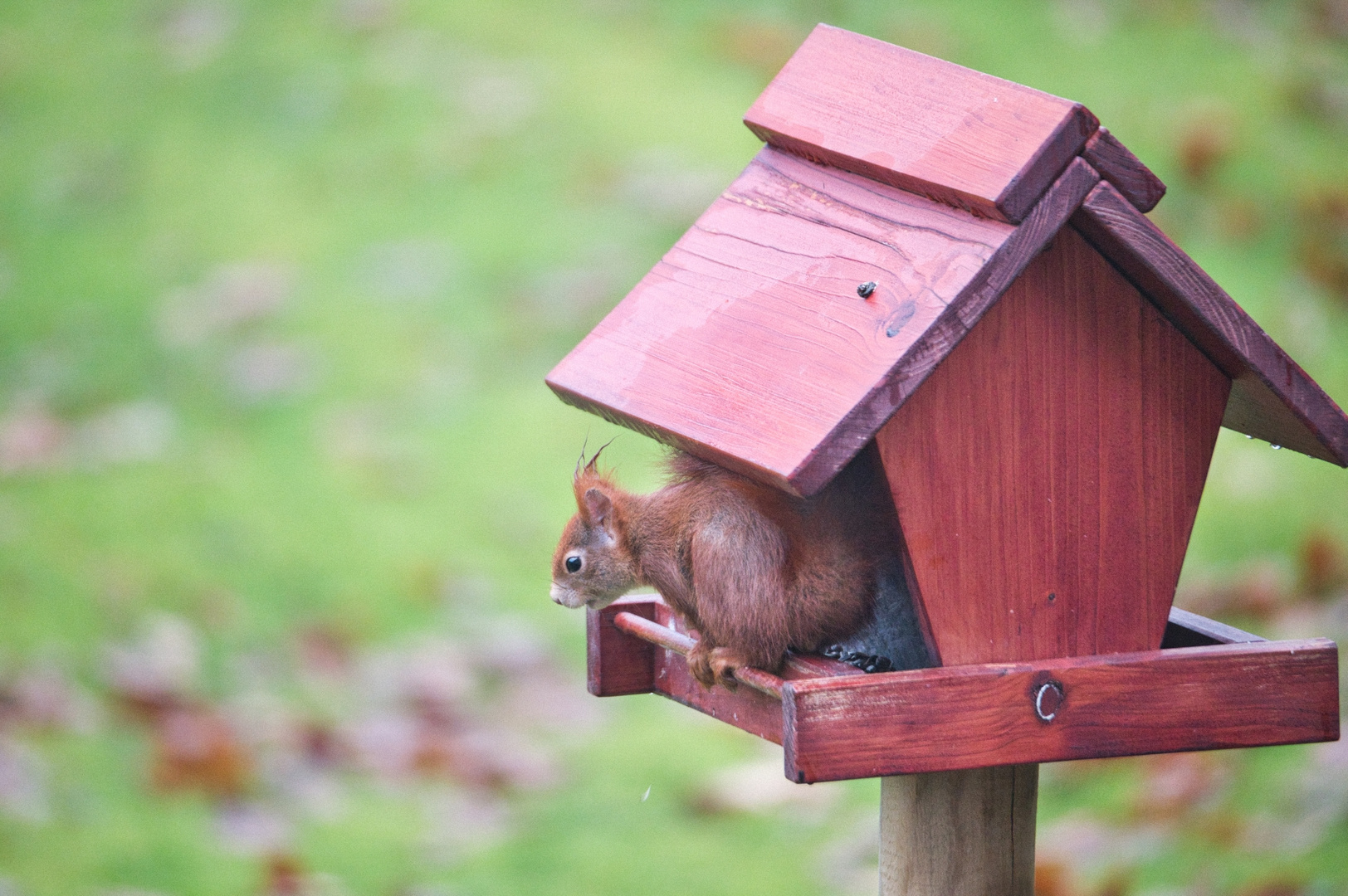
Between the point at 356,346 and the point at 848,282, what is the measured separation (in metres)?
4.28

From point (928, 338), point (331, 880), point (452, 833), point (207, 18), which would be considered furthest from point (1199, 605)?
point (207, 18)

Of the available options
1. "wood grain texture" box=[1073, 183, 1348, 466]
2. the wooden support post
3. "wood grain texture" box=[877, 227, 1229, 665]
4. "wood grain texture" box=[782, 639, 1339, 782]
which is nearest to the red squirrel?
"wood grain texture" box=[877, 227, 1229, 665]

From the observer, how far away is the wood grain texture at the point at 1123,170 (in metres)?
2.06

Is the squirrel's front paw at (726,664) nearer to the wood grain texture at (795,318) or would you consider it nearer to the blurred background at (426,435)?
the wood grain texture at (795,318)

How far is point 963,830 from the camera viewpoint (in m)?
2.47

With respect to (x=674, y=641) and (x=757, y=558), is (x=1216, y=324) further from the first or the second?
(x=674, y=641)

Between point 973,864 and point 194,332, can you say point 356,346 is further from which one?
point 973,864

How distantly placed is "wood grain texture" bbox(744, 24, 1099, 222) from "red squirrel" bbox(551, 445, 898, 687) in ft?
1.35

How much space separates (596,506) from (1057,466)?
72cm

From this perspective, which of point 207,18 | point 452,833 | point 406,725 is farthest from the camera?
point 207,18

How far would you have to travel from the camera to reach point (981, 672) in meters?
2.18

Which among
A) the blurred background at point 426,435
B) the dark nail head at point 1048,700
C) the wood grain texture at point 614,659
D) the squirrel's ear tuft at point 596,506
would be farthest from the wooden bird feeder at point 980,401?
the blurred background at point 426,435

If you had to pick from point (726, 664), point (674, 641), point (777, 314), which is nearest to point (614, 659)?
point (674, 641)

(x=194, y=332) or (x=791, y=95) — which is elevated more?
(x=791, y=95)
